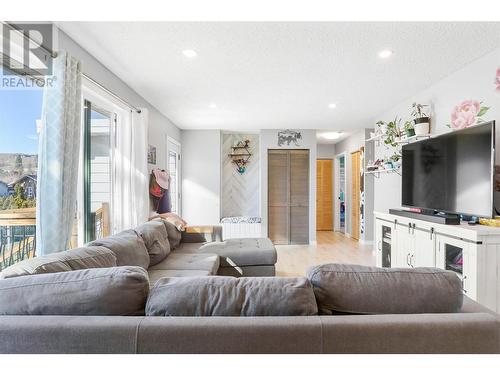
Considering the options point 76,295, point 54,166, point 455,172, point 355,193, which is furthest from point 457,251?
point 355,193

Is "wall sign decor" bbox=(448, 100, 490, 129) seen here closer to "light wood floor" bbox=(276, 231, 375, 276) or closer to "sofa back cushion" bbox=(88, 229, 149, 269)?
"light wood floor" bbox=(276, 231, 375, 276)

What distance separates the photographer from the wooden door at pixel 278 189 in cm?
583

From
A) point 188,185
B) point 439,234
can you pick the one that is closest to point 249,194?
point 188,185

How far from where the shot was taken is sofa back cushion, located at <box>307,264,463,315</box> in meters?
1.04

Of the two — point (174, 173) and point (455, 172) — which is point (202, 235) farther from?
point (455, 172)

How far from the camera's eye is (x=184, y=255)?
3.13 metres

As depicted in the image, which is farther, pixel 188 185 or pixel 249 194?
pixel 249 194

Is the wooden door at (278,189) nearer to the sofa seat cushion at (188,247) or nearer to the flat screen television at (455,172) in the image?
the sofa seat cushion at (188,247)

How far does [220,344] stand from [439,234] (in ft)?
7.64

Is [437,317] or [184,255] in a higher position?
[437,317]

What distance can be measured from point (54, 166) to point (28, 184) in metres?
0.32
